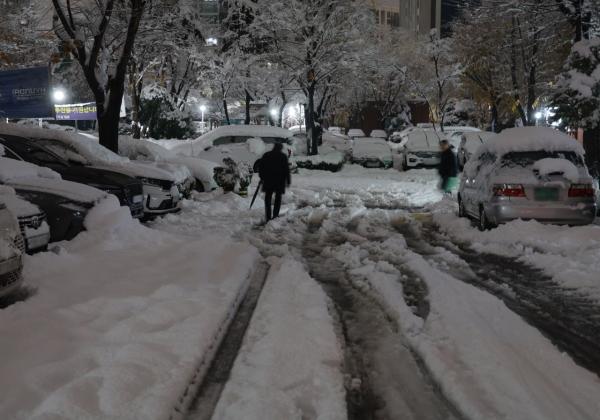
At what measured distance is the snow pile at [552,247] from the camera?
7.43 meters

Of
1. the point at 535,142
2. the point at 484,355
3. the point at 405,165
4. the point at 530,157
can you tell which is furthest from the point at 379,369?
the point at 405,165

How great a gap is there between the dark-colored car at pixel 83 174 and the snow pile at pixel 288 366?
510 centimetres

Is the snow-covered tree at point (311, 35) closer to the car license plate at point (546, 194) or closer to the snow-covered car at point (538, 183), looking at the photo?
the snow-covered car at point (538, 183)

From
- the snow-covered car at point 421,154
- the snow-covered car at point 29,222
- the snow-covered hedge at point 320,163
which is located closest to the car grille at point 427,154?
the snow-covered car at point 421,154

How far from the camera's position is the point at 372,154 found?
27.6 m

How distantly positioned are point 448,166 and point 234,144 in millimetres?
8461

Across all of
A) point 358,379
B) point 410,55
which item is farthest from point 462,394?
point 410,55

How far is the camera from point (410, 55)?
179 ft

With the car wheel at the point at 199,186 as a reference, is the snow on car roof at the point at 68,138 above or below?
above

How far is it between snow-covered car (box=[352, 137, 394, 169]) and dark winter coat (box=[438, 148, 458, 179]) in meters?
12.0

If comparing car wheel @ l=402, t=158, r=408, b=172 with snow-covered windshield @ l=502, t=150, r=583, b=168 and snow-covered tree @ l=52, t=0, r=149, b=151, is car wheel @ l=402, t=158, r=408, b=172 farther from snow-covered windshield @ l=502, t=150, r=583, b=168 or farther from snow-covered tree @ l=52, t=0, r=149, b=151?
snow-covered windshield @ l=502, t=150, r=583, b=168

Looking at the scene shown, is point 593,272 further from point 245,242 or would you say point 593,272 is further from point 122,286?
point 122,286

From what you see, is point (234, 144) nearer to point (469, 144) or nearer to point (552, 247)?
point (469, 144)

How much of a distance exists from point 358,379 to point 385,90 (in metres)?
49.4
